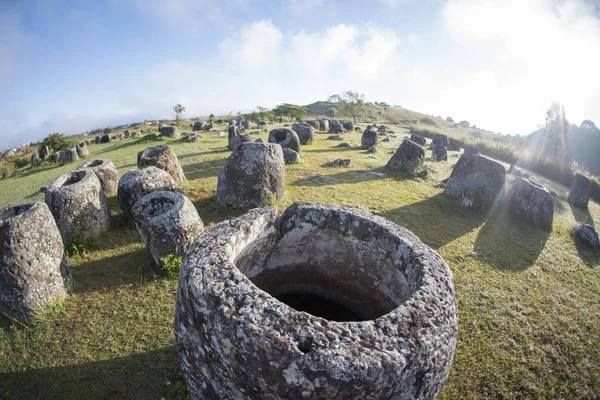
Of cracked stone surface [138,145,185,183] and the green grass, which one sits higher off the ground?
cracked stone surface [138,145,185,183]

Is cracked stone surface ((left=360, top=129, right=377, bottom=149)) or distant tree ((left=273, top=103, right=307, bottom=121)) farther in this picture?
distant tree ((left=273, top=103, right=307, bottom=121))

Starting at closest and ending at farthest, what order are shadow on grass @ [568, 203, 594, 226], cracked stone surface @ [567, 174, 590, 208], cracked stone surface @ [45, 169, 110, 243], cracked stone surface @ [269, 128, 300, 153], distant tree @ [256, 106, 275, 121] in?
cracked stone surface @ [45, 169, 110, 243] < shadow on grass @ [568, 203, 594, 226] < cracked stone surface @ [567, 174, 590, 208] < cracked stone surface @ [269, 128, 300, 153] < distant tree @ [256, 106, 275, 121]

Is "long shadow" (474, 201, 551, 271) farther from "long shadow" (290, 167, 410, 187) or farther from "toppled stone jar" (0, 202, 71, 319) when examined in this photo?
"toppled stone jar" (0, 202, 71, 319)

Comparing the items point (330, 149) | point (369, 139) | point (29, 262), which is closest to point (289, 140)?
point (330, 149)

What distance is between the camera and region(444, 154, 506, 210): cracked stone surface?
9.29m

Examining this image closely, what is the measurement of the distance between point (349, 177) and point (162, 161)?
22.6 ft

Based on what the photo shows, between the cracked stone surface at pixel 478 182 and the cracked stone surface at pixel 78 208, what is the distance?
10046 mm

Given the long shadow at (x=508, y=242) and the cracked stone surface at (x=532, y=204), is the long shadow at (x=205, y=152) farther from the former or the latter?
the cracked stone surface at (x=532, y=204)

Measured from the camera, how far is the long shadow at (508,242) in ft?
22.1

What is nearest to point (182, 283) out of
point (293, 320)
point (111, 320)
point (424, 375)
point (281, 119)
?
point (293, 320)

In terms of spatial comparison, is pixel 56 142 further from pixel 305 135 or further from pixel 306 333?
pixel 306 333

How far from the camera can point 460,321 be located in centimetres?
480

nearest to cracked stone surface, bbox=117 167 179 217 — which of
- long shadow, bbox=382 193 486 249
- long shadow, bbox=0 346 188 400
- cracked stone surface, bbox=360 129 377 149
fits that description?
long shadow, bbox=0 346 188 400

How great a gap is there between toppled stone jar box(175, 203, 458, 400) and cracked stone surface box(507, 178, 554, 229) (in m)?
7.92
